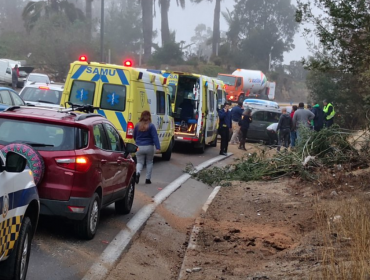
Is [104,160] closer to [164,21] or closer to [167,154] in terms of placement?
[167,154]

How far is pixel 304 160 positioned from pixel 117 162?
270 inches

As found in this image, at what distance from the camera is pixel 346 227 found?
27.2 ft

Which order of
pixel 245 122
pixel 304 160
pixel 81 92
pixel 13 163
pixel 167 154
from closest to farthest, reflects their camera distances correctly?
pixel 13 163 < pixel 304 160 < pixel 81 92 < pixel 167 154 < pixel 245 122

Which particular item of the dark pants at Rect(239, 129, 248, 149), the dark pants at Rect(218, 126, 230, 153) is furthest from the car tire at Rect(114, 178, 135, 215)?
the dark pants at Rect(239, 129, 248, 149)

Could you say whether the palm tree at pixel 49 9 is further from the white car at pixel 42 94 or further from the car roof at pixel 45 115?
the car roof at pixel 45 115

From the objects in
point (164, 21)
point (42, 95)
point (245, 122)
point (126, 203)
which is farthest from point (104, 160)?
point (164, 21)

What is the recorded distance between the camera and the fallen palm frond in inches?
604

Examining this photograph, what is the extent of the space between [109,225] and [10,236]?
4.63 meters

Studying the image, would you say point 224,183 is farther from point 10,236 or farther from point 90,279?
point 10,236

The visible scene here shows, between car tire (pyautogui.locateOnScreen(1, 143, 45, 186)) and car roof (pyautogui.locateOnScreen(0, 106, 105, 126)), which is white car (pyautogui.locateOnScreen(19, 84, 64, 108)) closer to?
car roof (pyautogui.locateOnScreen(0, 106, 105, 126))

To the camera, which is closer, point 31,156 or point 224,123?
point 31,156

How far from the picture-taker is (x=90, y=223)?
8.82m

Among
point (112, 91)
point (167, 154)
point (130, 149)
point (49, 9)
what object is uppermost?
point (49, 9)

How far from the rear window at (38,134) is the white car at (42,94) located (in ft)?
43.2
